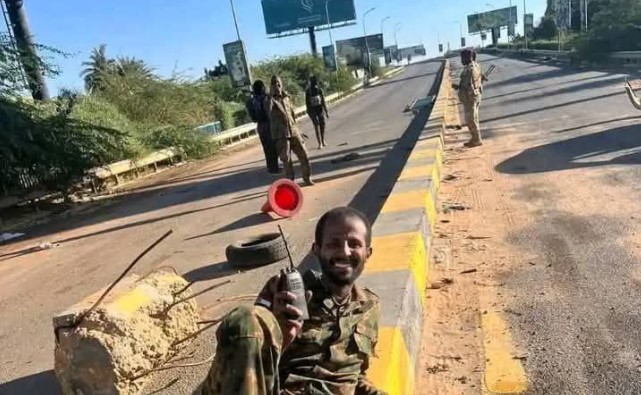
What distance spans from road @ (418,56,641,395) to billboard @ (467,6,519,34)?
11553 cm

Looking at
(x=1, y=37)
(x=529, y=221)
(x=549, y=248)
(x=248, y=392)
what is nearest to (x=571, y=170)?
(x=529, y=221)

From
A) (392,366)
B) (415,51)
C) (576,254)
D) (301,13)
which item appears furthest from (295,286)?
(415,51)

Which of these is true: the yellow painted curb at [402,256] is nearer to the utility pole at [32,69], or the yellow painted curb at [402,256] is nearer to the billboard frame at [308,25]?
the utility pole at [32,69]

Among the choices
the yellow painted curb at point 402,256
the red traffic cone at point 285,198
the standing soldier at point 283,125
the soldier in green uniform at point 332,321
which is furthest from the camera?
the standing soldier at point 283,125

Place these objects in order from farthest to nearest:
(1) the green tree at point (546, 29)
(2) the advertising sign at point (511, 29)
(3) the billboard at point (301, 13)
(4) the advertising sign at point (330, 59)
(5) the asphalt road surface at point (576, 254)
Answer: (2) the advertising sign at point (511, 29) → (1) the green tree at point (546, 29) → (3) the billboard at point (301, 13) → (4) the advertising sign at point (330, 59) → (5) the asphalt road surface at point (576, 254)

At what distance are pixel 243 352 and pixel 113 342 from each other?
6.32ft

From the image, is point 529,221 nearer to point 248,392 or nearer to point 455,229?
point 455,229

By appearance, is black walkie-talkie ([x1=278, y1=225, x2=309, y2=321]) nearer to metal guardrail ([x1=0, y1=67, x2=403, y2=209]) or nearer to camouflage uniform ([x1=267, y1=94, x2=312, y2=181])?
camouflage uniform ([x1=267, y1=94, x2=312, y2=181])

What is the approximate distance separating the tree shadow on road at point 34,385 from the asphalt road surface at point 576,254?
3.02 m

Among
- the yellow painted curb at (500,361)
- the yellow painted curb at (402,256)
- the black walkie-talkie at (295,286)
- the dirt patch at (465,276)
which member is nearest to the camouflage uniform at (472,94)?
the dirt patch at (465,276)

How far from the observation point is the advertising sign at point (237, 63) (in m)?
29.5

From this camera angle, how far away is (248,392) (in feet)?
6.49


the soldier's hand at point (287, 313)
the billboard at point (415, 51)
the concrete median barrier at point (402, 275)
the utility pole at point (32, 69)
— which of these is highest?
the utility pole at point (32, 69)

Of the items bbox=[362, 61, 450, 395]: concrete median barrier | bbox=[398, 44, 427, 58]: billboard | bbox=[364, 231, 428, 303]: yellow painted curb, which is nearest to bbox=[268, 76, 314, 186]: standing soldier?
bbox=[362, 61, 450, 395]: concrete median barrier
